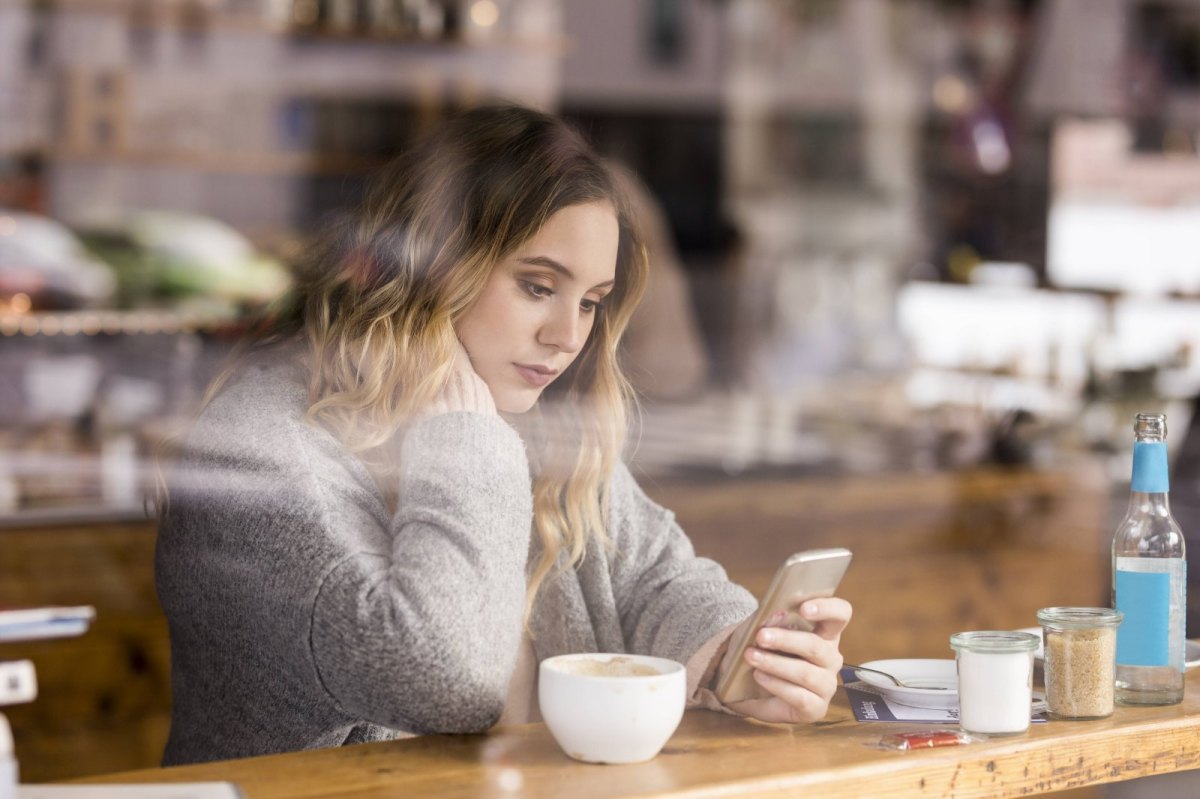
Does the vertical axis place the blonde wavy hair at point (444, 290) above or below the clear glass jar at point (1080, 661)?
above

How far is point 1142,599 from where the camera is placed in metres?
1.25

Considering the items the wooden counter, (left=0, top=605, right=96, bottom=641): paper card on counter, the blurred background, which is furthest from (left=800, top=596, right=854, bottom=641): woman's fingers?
the blurred background

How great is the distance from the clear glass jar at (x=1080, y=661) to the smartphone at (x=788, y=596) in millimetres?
172

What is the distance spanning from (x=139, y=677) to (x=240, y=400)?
1.28 m

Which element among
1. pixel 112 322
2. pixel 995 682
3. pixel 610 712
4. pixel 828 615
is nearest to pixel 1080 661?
pixel 995 682

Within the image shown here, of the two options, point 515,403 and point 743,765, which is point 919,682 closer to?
point 743,765

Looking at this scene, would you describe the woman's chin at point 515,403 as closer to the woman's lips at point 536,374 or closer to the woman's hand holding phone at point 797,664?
the woman's lips at point 536,374

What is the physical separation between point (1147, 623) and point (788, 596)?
314 millimetres

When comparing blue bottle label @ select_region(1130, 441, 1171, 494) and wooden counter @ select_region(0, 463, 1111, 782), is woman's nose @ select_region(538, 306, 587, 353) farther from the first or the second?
wooden counter @ select_region(0, 463, 1111, 782)

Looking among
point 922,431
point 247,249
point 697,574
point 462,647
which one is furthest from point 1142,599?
point 247,249

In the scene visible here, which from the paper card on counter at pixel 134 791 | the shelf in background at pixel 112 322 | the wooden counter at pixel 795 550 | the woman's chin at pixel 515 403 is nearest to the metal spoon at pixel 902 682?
the woman's chin at pixel 515 403

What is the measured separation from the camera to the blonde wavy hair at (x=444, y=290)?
1.35 metres

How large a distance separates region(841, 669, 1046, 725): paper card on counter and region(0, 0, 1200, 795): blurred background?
3.44ft

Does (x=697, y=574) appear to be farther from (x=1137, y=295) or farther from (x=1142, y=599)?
(x=1137, y=295)
